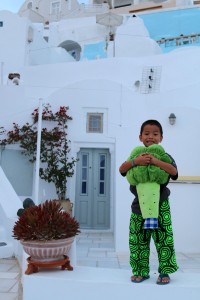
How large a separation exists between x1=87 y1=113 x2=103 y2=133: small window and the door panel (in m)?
0.55

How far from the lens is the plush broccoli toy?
2182 mm

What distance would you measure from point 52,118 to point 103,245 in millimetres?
3527

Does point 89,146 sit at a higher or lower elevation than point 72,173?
higher

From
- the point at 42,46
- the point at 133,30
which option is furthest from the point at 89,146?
the point at 42,46

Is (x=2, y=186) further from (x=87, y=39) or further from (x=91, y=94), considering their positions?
(x=87, y=39)

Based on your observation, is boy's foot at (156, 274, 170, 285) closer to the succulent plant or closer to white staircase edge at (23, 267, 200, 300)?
white staircase edge at (23, 267, 200, 300)

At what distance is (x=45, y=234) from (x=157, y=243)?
81cm

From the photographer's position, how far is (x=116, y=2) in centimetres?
2884

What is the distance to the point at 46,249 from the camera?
2188mm

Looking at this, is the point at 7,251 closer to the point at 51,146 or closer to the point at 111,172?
the point at 51,146

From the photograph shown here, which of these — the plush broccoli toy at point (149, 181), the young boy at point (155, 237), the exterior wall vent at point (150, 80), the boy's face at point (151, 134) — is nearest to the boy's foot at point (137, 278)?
the young boy at point (155, 237)

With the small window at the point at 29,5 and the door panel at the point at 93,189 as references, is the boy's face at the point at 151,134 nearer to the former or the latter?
the door panel at the point at 93,189

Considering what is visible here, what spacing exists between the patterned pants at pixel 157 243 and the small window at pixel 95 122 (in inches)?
248

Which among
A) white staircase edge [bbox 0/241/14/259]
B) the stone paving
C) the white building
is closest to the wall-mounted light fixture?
the white building
